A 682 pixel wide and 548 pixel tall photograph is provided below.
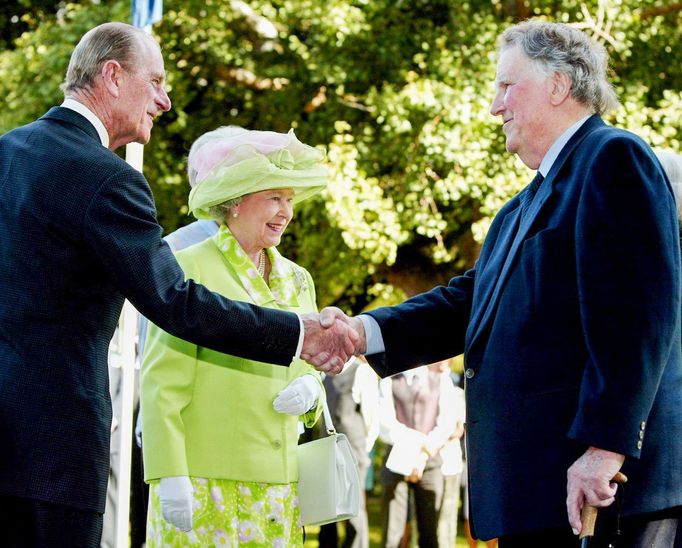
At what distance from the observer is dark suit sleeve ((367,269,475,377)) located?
3.94 m

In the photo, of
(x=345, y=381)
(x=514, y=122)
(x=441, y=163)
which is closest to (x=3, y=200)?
(x=514, y=122)

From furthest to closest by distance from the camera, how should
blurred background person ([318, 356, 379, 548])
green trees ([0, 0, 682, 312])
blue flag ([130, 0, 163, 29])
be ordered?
green trees ([0, 0, 682, 312]), blurred background person ([318, 356, 379, 548]), blue flag ([130, 0, 163, 29])

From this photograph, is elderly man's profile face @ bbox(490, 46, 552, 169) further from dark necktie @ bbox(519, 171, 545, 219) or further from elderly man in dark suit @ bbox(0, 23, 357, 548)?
elderly man in dark suit @ bbox(0, 23, 357, 548)

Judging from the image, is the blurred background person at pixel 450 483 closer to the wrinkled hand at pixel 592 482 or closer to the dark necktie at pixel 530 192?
the dark necktie at pixel 530 192

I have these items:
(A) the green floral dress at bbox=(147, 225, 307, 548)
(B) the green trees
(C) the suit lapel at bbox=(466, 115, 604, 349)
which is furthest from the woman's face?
(B) the green trees

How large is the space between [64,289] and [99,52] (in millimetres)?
870

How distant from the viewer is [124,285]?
10.3ft

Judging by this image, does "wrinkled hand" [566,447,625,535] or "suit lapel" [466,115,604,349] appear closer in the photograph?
"wrinkled hand" [566,447,625,535]

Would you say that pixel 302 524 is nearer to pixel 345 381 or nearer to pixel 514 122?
pixel 514 122

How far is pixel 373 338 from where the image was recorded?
398cm

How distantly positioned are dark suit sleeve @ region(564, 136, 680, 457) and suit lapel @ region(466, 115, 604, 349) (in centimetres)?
24

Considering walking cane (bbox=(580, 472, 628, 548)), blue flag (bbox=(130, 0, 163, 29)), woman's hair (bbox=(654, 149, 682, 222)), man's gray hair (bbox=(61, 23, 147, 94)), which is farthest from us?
blue flag (bbox=(130, 0, 163, 29))

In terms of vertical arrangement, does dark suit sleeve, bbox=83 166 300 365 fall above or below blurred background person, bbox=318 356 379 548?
below

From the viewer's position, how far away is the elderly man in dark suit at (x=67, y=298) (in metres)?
2.90
